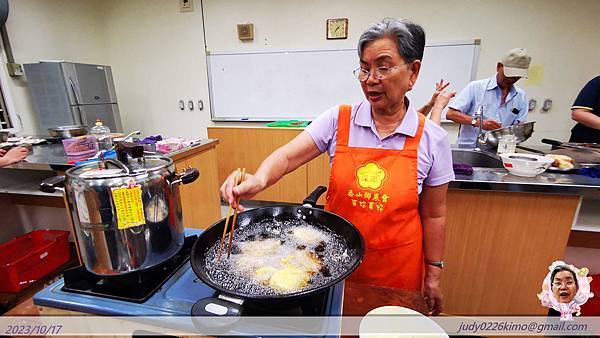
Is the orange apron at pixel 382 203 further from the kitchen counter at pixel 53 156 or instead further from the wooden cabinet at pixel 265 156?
the wooden cabinet at pixel 265 156

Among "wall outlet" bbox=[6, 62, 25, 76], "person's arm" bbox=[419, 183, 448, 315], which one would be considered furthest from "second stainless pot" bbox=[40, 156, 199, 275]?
"wall outlet" bbox=[6, 62, 25, 76]

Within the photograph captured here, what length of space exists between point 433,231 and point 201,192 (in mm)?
2097

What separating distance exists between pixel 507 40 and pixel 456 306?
122 inches

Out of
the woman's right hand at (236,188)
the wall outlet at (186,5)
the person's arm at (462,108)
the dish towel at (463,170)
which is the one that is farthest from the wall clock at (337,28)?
the woman's right hand at (236,188)

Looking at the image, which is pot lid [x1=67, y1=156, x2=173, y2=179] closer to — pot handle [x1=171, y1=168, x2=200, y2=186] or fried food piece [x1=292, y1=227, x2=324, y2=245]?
pot handle [x1=171, y1=168, x2=200, y2=186]

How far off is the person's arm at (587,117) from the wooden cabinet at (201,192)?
10.2 ft

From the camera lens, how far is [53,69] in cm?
328

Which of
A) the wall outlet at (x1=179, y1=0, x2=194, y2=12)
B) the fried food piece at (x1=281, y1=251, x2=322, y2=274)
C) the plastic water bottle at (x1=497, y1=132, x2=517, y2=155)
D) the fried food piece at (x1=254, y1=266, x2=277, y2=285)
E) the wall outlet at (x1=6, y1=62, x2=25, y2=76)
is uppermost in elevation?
the wall outlet at (x1=179, y1=0, x2=194, y2=12)

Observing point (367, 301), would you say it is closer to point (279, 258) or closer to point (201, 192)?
point (279, 258)

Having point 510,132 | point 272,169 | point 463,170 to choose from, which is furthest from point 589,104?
point 272,169

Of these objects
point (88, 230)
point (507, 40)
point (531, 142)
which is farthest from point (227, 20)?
point (531, 142)

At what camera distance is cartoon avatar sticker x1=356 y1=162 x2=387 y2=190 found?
3.46 feet

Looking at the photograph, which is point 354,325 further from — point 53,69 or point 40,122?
point 40,122

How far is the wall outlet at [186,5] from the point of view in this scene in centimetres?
396
